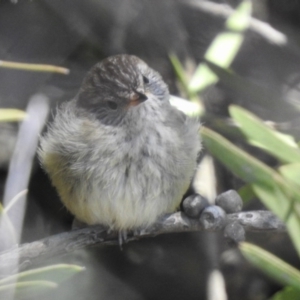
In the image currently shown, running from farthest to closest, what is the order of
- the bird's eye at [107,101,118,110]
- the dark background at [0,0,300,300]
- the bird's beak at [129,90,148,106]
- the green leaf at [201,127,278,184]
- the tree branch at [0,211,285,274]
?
the dark background at [0,0,300,300] → the bird's eye at [107,101,118,110] → the bird's beak at [129,90,148,106] → the tree branch at [0,211,285,274] → the green leaf at [201,127,278,184]

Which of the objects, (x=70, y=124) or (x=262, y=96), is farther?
(x=70, y=124)

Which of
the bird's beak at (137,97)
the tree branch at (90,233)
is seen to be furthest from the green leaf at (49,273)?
the bird's beak at (137,97)

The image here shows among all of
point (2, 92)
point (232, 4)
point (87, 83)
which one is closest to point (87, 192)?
point (87, 83)

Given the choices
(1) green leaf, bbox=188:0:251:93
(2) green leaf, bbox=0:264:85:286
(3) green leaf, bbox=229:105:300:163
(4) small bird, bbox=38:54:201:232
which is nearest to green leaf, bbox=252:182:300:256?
(3) green leaf, bbox=229:105:300:163

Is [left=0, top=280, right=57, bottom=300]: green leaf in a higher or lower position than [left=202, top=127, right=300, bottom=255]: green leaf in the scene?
lower

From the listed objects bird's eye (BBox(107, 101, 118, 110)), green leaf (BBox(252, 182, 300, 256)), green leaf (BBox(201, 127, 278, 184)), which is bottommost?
green leaf (BBox(252, 182, 300, 256))

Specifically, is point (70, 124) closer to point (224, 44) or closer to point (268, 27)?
point (224, 44)

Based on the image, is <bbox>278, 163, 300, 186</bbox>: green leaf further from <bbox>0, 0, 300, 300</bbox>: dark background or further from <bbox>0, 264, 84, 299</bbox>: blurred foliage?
<bbox>0, 0, 300, 300</bbox>: dark background

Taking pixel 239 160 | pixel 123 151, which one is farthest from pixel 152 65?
pixel 239 160

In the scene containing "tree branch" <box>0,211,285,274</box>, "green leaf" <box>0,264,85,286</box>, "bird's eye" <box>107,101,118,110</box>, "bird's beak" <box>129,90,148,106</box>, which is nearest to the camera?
"green leaf" <box>0,264,85,286</box>
